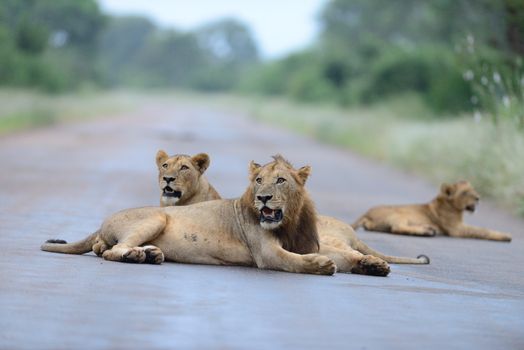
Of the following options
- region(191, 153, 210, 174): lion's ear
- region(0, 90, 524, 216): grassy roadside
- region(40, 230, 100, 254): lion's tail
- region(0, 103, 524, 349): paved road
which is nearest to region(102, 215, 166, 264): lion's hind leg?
region(0, 103, 524, 349): paved road

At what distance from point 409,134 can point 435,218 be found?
12.6 metres

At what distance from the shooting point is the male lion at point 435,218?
1284cm

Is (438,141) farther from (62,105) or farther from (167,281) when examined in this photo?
(62,105)

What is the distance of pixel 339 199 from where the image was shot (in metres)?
16.8

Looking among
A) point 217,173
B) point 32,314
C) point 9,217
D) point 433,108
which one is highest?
point 433,108

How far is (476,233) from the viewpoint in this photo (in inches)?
513

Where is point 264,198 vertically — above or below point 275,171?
below

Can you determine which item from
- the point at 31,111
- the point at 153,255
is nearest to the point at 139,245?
the point at 153,255

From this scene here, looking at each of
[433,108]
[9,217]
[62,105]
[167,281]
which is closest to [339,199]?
[9,217]

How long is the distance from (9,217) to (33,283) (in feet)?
14.8

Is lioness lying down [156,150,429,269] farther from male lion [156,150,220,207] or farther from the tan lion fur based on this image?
the tan lion fur

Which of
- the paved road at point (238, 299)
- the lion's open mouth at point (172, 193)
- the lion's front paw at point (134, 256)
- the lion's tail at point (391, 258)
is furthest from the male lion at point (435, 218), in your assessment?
the lion's front paw at point (134, 256)

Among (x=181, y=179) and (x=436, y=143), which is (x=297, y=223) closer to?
(x=181, y=179)

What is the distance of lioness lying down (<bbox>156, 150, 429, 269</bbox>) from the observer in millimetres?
9594
